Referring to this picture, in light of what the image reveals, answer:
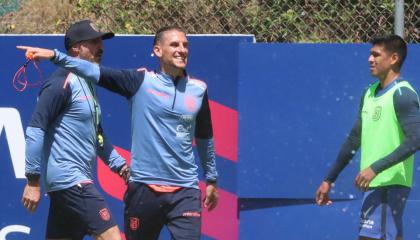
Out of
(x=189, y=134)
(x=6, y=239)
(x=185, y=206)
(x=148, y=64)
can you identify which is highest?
(x=148, y=64)

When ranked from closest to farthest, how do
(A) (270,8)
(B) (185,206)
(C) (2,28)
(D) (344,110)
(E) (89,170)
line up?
1. (B) (185,206)
2. (E) (89,170)
3. (D) (344,110)
4. (A) (270,8)
5. (C) (2,28)

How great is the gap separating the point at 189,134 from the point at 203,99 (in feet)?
0.81

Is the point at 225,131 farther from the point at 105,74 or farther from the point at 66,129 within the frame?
the point at 105,74

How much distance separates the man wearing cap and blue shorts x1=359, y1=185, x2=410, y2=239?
1.60 metres

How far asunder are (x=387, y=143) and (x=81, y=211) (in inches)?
78.8

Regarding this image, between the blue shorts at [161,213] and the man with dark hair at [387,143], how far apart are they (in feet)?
3.42

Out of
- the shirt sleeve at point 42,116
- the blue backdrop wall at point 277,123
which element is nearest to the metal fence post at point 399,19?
the blue backdrop wall at point 277,123

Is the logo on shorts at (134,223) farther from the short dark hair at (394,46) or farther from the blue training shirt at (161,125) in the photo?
the short dark hair at (394,46)

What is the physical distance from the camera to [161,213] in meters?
5.71

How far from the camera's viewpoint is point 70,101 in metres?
6.00

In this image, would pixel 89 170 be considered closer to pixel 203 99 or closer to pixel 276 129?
pixel 203 99

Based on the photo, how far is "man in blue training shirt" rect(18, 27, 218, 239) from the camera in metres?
5.70

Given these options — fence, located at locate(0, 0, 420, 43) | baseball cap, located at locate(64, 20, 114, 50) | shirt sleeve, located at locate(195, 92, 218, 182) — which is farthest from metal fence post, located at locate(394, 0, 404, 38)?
baseball cap, located at locate(64, 20, 114, 50)

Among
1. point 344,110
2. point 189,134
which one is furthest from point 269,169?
point 189,134
